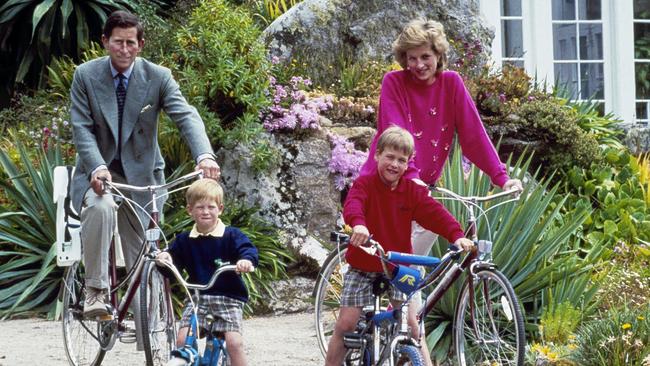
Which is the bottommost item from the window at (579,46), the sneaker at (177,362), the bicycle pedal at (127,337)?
the bicycle pedal at (127,337)

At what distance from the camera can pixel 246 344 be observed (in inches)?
279

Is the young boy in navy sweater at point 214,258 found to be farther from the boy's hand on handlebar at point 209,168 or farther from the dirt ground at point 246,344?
the dirt ground at point 246,344

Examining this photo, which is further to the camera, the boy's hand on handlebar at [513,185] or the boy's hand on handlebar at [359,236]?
the boy's hand on handlebar at [513,185]

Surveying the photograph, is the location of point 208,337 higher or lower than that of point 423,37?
lower

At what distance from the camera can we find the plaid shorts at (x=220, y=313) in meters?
4.78

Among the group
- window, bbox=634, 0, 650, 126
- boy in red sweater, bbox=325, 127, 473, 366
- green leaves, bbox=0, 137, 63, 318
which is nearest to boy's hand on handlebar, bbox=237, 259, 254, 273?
boy in red sweater, bbox=325, 127, 473, 366

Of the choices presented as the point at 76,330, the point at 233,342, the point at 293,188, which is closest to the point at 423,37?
the point at 233,342

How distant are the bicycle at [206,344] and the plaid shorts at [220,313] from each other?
20mm

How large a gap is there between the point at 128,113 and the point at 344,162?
3555 mm

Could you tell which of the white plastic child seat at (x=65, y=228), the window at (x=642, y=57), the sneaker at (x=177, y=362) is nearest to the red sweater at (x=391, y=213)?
the sneaker at (x=177, y=362)

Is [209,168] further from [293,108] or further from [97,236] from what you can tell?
[293,108]

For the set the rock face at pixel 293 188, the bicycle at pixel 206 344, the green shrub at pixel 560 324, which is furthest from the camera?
the rock face at pixel 293 188

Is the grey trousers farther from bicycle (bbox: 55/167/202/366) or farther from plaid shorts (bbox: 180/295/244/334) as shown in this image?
plaid shorts (bbox: 180/295/244/334)

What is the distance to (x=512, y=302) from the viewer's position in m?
4.95
